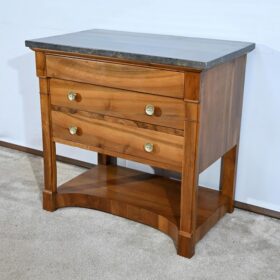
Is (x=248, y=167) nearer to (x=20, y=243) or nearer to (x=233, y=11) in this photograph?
(x=233, y=11)

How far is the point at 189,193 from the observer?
1770 millimetres

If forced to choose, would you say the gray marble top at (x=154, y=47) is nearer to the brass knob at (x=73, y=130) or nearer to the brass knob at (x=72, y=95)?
the brass knob at (x=72, y=95)

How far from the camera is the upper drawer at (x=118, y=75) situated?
5.51 feet

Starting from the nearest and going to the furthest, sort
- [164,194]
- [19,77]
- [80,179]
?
[164,194], [80,179], [19,77]

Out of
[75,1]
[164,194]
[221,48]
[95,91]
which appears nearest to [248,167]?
[164,194]

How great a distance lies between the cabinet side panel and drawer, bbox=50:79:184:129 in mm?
99

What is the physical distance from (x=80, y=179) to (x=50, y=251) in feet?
1.66

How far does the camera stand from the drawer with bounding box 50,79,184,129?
5.65ft

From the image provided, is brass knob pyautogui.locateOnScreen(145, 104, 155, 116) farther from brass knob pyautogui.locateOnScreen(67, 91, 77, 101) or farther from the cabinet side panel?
brass knob pyautogui.locateOnScreen(67, 91, 77, 101)

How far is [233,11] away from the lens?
1.97 meters

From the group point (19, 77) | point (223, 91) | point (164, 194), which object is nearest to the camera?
point (223, 91)

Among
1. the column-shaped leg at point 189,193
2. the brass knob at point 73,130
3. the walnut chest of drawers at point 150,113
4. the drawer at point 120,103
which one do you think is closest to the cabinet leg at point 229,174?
the walnut chest of drawers at point 150,113

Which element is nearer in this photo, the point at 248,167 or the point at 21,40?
the point at 248,167

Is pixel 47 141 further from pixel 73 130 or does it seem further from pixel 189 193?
pixel 189 193
